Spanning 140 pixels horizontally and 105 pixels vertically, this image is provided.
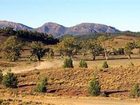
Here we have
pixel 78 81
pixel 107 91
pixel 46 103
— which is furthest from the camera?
pixel 78 81

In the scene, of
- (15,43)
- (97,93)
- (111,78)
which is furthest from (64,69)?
(15,43)

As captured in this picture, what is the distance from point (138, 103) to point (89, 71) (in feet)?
117

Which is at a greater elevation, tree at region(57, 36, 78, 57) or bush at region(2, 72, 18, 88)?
tree at region(57, 36, 78, 57)

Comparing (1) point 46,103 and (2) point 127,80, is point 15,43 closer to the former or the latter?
(2) point 127,80

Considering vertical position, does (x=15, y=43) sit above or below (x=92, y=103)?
above

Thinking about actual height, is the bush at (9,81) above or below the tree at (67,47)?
below

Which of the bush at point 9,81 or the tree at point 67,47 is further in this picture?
the tree at point 67,47

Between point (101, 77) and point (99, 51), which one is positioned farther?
point (99, 51)

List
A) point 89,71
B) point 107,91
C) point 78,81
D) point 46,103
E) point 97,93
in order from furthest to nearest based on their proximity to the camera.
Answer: point 89,71, point 78,81, point 107,91, point 97,93, point 46,103

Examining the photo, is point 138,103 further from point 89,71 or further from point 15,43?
point 15,43

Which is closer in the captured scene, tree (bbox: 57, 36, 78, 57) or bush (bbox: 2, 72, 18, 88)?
bush (bbox: 2, 72, 18, 88)

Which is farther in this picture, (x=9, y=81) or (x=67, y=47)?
(x=67, y=47)

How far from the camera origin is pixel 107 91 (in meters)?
60.8

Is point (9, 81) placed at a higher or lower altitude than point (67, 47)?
lower
